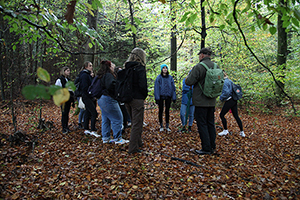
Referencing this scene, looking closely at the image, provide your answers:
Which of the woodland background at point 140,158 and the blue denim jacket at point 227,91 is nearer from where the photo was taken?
Answer: the woodland background at point 140,158

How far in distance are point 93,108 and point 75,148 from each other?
3.99ft

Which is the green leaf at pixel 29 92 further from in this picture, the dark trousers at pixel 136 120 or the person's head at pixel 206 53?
the person's head at pixel 206 53

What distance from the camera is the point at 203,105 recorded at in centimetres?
399

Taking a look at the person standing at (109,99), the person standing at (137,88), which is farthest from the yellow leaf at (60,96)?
the person standing at (109,99)

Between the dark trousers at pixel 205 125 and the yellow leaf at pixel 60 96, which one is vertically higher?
the yellow leaf at pixel 60 96

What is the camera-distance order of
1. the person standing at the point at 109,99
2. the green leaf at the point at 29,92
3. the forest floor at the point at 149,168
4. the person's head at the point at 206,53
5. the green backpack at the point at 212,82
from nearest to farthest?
the green leaf at the point at 29,92 < the forest floor at the point at 149,168 < the green backpack at the point at 212,82 < the person's head at the point at 206,53 < the person standing at the point at 109,99

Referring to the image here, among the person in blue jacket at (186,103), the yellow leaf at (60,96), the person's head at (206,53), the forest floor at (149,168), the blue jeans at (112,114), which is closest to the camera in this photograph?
the yellow leaf at (60,96)

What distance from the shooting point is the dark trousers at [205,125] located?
4059mm

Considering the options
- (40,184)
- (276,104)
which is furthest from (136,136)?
(276,104)

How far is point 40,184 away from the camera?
3.04 m

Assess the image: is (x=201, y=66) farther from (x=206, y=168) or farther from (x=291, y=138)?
(x=291, y=138)

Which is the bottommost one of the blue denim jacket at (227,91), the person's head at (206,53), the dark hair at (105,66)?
the blue denim jacket at (227,91)

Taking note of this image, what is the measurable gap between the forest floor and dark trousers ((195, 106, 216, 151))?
12.7 inches

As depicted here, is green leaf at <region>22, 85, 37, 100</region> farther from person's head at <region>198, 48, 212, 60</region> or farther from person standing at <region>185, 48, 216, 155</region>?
person's head at <region>198, 48, 212, 60</region>
